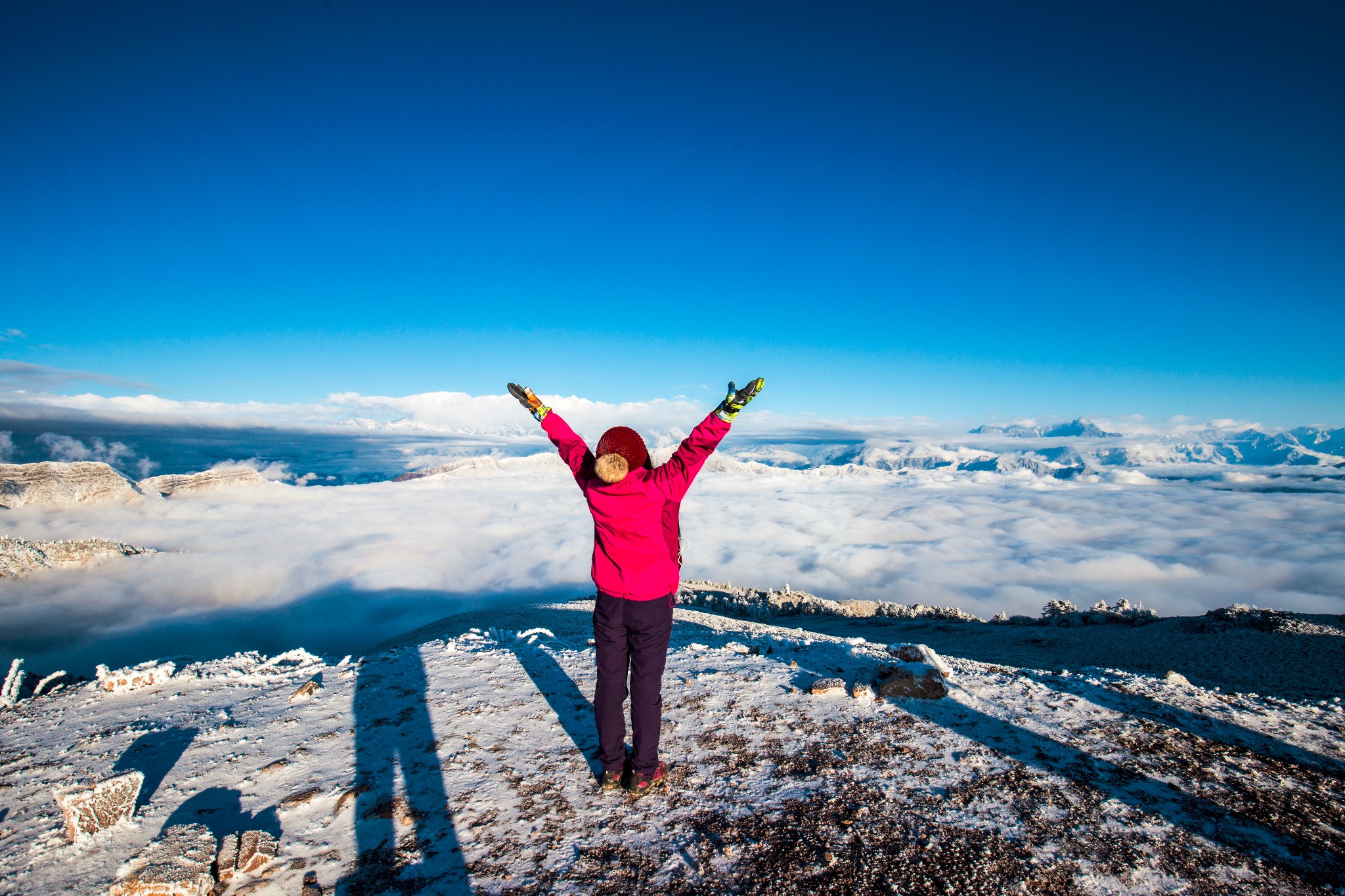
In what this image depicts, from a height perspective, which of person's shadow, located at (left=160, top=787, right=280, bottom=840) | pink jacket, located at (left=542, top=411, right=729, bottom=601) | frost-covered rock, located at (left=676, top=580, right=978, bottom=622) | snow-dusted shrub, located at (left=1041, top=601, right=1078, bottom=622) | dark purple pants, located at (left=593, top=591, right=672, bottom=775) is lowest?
frost-covered rock, located at (left=676, top=580, right=978, bottom=622)

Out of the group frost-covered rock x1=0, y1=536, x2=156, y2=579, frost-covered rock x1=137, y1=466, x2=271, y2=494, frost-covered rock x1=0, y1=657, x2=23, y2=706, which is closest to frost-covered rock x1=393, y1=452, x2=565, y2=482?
frost-covered rock x1=137, y1=466, x2=271, y2=494

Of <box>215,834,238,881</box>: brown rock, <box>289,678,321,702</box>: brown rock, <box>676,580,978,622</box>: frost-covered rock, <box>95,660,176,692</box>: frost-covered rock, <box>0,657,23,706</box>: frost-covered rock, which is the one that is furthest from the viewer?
<box>676,580,978,622</box>: frost-covered rock

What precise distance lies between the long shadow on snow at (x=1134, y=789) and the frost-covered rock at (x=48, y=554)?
346 feet

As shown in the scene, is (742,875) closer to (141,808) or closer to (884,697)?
(884,697)

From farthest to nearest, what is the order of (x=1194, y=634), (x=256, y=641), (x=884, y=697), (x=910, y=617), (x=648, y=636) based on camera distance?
(x=256, y=641) → (x=910, y=617) → (x=1194, y=634) → (x=884, y=697) → (x=648, y=636)

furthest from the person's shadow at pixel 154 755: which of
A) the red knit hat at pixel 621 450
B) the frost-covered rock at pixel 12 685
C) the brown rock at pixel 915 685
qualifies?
the brown rock at pixel 915 685

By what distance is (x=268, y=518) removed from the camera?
9431 cm

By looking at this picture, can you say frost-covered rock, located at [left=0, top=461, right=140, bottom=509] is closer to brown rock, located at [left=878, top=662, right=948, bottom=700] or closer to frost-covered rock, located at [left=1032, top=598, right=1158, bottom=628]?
brown rock, located at [left=878, top=662, right=948, bottom=700]

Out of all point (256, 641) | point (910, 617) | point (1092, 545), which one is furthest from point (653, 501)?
point (1092, 545)

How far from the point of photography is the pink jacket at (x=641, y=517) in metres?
3.58

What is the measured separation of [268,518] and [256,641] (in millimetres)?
39201

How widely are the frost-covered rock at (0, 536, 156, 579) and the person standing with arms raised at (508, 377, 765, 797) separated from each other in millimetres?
103259

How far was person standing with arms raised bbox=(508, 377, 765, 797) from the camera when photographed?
361cm

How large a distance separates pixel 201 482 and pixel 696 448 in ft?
498
